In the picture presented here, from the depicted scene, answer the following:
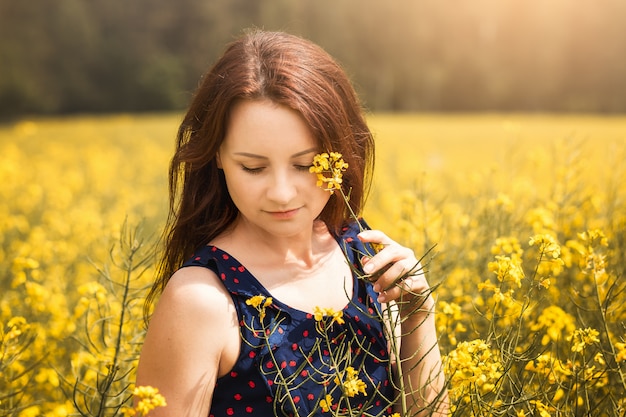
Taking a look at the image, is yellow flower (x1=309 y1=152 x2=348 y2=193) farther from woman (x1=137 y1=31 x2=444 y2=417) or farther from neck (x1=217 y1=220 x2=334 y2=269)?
neck (x1=217 y1=220 x2=334 y2=269)

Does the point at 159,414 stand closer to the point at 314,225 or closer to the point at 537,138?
the point at 314,225

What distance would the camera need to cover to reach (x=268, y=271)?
59.0 inches

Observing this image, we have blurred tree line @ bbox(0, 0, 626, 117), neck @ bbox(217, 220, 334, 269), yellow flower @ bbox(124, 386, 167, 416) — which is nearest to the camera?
yellow flower @ bbox(124, 386, 167, 416)

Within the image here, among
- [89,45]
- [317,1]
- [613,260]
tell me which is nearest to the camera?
[613,260]

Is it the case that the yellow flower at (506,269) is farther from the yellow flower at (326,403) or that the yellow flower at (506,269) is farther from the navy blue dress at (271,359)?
the yellow flower at (326,403)

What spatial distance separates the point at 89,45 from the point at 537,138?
637 inches

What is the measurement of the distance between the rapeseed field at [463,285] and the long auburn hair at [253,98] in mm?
207

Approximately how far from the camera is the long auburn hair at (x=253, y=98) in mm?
1371

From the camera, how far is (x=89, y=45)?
22344 mm

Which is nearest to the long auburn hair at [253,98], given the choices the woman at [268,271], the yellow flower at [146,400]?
the woman at [268,271]

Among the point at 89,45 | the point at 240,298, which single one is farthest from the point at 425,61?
the point at 240,298

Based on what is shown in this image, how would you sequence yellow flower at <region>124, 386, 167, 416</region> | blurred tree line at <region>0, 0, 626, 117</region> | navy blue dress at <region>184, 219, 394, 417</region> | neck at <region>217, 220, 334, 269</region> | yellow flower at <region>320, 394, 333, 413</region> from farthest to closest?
1. blurred tree line at <region>0, 0, 626, 117</region>
2. neck at <region>217, 220, 334, 269</region>
3. navy blue dress at <region>184, 219, 394, 417</region>
4. yellow flower at <region>320, 394, 333, 413</region>
5. yellow flower at <region>124, 386, 167, 416</region>

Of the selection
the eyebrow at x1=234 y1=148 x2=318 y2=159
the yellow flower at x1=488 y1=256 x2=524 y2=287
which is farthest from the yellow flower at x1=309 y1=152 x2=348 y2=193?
the yellow flower at x1=488 y1=256 x2=524 y2=287

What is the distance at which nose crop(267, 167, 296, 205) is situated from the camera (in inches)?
52.3
